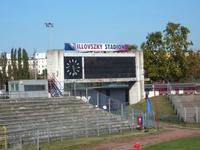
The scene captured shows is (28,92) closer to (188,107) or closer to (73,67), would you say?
(73,67)

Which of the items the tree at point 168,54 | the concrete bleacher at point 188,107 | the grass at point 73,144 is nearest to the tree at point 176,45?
the tree at point 168,54

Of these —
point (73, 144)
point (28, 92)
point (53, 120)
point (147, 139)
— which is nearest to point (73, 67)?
point (28, 92)

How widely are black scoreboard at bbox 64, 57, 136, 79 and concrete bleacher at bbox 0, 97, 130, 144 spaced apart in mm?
9658

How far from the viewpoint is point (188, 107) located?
55.0 metres

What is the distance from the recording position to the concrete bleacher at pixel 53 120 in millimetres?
31297

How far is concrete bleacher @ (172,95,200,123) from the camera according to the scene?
1737 inches

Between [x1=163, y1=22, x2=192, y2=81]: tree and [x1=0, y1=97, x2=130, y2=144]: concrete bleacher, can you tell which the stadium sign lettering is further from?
[x1=163, y1=22, x2=192, y2=81]: tree

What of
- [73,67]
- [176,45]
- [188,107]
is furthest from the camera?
[176,45]

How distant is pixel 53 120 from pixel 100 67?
64.8 ft

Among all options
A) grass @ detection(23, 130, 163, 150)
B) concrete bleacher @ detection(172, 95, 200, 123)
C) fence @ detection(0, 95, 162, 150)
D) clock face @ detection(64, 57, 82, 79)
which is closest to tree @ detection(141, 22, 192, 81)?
concrete bleacher @ detection(172, 95, 200, 123)

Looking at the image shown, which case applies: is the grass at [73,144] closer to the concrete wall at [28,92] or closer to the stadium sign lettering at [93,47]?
the concrete wall at [28,92]

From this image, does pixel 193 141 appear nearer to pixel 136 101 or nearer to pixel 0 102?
pixel 0 102

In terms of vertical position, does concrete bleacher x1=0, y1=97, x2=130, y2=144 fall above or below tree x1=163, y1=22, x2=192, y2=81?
below

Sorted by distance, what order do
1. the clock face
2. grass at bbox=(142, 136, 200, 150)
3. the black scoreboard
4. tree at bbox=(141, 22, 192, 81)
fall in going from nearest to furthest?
grass at bbox=(142, 136, 200, 150) < the clock face < the black scoreboard < tree at bbox=(141, 22, 192, 81)
